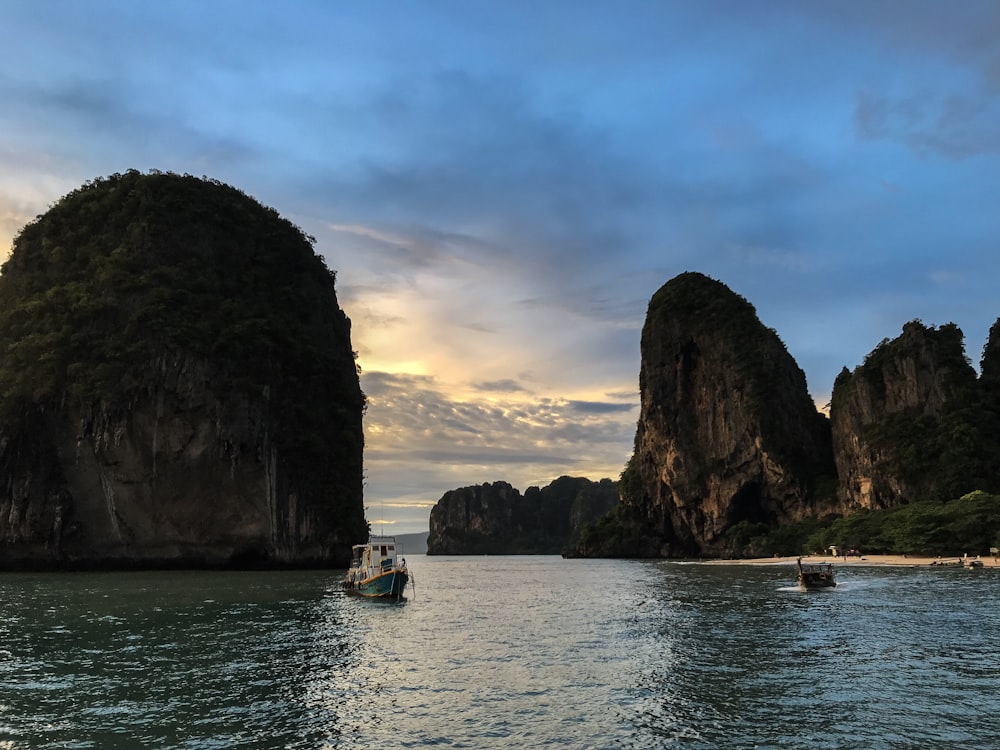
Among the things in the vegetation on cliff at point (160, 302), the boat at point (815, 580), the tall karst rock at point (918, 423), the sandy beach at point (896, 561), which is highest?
the vegetation on cliff at point (160, 302)

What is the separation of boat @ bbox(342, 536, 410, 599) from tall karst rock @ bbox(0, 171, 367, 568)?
32922 mm

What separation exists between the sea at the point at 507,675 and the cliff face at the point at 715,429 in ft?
267

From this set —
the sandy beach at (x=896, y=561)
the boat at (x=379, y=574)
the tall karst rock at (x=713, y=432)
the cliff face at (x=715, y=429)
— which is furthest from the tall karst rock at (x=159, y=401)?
the cliff face at (x=715, y=429)

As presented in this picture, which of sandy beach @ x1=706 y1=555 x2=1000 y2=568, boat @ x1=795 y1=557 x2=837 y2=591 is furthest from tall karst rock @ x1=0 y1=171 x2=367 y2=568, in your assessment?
sandy beach @ x1=706 y1=555 x2=1000 y2=568

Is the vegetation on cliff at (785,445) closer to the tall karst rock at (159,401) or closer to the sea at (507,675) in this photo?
the sea at (507,675)

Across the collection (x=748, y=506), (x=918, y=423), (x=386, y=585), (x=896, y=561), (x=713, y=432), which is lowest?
(x=896, y=561)

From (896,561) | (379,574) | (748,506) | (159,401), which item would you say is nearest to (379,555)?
(379,574)

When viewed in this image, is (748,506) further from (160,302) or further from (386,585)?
(160,302)

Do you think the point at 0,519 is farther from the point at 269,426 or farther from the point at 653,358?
the point at 653,358

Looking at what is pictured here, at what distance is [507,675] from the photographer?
20078 mm

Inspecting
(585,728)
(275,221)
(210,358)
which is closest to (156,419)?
(210,358)

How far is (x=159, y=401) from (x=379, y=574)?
45.2m

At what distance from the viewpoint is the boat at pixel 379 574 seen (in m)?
44.1

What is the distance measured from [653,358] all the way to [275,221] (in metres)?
79.1
